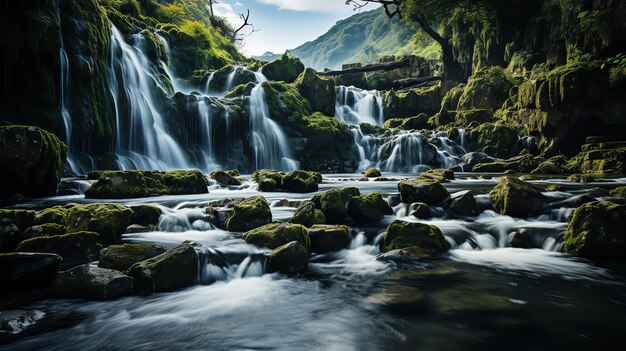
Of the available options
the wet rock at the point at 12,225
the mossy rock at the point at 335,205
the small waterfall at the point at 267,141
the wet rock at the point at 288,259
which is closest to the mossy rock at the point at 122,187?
the wet rock at the point at 12,225

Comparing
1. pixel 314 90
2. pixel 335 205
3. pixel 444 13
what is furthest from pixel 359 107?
pixel 335 205

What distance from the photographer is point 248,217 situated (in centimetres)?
706

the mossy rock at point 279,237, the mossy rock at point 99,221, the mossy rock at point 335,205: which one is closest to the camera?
the mossy rock at point 279,237

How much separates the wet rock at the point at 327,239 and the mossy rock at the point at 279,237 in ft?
0.70

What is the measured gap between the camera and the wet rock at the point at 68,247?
15.8 feet

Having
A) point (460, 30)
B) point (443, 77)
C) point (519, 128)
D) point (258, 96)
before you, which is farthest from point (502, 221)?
point (460, 30)

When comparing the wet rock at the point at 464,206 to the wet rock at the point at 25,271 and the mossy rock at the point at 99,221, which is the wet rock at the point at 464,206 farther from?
the wet rock at the point at 25,271

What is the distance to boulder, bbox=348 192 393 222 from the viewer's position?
7.58m

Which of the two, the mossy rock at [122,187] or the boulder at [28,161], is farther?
the mossy rock at [122,187]

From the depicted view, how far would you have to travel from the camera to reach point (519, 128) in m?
21.8

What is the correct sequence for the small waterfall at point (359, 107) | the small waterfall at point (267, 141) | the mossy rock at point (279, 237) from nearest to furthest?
the mossy rock at point (279, 237) < the small waterfall at point (267, 141) < the small waterfall at point (359, 107)

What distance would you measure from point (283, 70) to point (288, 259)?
28475 millimetres

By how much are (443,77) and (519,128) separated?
48.7 ft

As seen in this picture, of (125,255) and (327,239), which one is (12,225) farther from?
(327,239)
